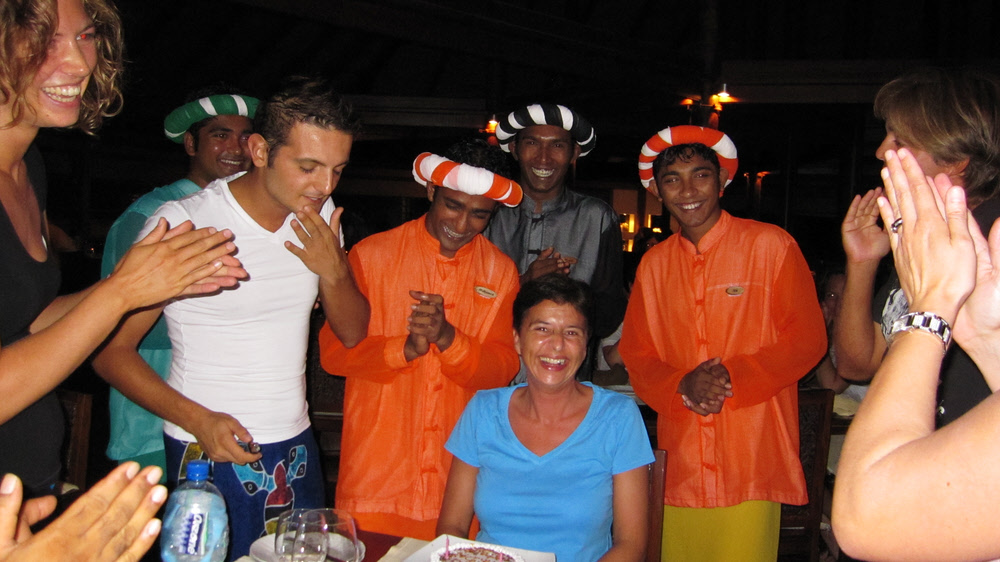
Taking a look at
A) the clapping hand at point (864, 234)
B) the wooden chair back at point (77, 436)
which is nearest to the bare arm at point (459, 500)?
the wooden chair back at point (77, 436)

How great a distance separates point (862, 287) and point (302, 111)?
1738 millimetres

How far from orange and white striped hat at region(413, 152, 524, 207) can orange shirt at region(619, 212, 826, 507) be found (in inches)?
29.1

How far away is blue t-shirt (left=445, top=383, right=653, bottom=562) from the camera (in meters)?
2.10

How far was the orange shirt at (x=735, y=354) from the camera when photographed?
261 cm

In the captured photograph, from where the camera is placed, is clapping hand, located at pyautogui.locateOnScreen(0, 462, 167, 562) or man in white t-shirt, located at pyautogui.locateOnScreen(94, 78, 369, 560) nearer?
clapping hand, located at pyautogui.locateOnScreen(0, 462, 167, 562)

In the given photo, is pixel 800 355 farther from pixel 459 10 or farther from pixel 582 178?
pixel 582 178

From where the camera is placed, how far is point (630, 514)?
2.09m

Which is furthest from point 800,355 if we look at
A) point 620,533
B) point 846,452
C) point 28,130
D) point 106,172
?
point 106,172

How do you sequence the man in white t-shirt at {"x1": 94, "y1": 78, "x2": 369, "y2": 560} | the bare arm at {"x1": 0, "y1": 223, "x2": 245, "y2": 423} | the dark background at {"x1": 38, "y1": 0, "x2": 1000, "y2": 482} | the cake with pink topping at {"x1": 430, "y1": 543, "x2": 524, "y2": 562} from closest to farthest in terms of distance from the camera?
the bare arm at {"x1": 0, "y1": 223, "x2": 245, "y2": 423}
the cake with pink topping at {"x1": 430, "y1": 543, "x2": 524, "y2": 562}
the man in white t-shirt at {"x1": 94, "y1": 78, "x2": 369, "y2": 560}
the dark background at {"x1": 38, "y1": 0, "x2": 1000, "y2": 482}

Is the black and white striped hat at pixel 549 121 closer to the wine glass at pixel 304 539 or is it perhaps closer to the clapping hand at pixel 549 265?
the clapping hand at pixel 549 265

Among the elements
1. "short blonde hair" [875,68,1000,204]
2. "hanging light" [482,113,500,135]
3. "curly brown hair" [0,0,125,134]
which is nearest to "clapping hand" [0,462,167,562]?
"curly brown hair" [0,0,125,134]

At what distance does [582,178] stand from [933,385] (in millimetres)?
15177

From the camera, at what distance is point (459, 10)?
242 inches

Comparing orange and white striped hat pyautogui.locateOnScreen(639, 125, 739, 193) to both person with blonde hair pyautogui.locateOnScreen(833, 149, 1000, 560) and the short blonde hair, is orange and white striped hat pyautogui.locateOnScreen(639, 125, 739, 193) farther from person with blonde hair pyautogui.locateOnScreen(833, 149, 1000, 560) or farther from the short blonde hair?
person with blonde hair pyautogui.locateOnScreen(833, 149, 1000, 560)
